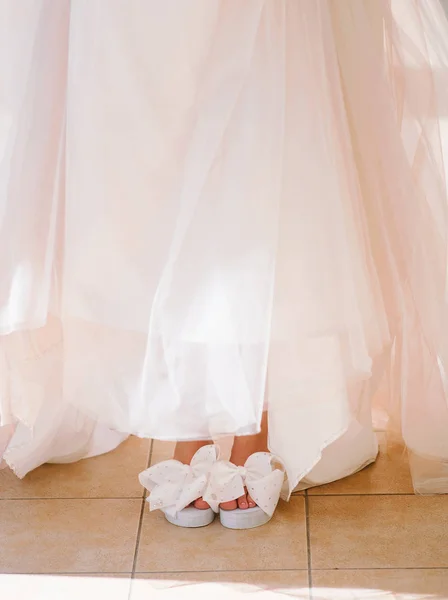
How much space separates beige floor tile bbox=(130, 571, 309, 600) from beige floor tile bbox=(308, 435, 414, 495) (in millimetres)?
241

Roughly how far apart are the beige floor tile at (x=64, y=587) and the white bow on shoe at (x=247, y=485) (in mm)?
199

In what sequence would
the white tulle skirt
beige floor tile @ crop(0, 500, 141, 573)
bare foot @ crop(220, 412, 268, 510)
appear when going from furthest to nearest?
bare foot @ crop(220, 412, 268, 510) → beige floor tile @ crop(0, 500, 141, 573) → the white tulle skirt

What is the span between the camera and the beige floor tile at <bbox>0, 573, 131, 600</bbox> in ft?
4.29

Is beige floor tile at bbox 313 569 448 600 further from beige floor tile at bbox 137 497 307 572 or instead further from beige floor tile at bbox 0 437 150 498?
beige floor tile at bbox 0 437 150 498

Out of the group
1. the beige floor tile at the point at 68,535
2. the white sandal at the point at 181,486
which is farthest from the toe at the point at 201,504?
the beige floor tile at the point at 68,535

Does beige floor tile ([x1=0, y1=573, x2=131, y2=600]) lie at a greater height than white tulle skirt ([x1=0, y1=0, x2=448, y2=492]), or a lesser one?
lesser

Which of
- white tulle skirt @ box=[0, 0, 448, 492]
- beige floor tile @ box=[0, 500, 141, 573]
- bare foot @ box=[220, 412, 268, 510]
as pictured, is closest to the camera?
white tulle skirt @ box=[0, 0, 448, 492]

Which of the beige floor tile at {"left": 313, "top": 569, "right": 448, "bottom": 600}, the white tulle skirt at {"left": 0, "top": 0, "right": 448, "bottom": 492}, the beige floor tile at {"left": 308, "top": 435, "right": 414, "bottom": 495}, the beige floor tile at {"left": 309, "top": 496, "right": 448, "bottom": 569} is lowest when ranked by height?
the beige floor tile at {"left": 308, "top": 435, "right": 414, "bottom": 495}

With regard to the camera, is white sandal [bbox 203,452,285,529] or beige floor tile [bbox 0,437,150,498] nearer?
white sandal [bbox 203,452,285,529]

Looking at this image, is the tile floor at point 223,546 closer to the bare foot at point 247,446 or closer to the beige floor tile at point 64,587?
the beige floor tile at point 64,587

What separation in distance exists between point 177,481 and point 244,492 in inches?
4.4

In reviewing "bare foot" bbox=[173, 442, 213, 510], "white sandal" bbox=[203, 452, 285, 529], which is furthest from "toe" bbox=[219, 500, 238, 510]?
"bare foot" bbox=[173, 442, 213, 510]

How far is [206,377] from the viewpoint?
1281 mm

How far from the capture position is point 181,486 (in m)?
1.47
